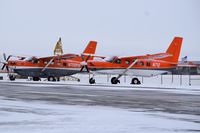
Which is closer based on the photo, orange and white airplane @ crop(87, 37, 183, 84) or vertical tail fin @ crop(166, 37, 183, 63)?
orange and white airplane @ crop(87, 37, 183, 84)

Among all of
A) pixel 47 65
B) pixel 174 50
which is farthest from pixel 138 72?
pixel 47 65

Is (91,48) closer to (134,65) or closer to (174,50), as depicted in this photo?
(134,65)

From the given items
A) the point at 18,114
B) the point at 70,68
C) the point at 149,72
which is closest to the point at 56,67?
the point at 70,68

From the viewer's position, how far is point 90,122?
31.9ft

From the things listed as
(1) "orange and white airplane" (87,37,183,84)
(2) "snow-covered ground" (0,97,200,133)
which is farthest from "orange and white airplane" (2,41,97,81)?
(2) "snow-covered ground" (0,97,200,133)

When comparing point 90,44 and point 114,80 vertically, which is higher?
point 90,44

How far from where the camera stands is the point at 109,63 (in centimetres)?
4566

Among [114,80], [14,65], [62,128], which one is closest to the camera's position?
[62,128]

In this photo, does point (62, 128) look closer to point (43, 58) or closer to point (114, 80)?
point (114, 80)

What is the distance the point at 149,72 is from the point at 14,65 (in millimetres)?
19051

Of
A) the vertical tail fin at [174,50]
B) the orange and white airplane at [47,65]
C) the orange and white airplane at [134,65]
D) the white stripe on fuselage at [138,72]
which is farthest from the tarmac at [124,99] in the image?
the orange and white airplane at [47,65]

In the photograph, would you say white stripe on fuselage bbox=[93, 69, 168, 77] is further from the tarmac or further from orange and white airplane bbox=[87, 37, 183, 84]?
the tarmac

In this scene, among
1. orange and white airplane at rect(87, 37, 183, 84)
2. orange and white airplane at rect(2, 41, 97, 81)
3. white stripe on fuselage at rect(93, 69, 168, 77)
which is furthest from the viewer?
orange and white airplane at rect(2, 41, 97, 81)

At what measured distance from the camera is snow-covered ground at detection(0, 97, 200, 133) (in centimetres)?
850
